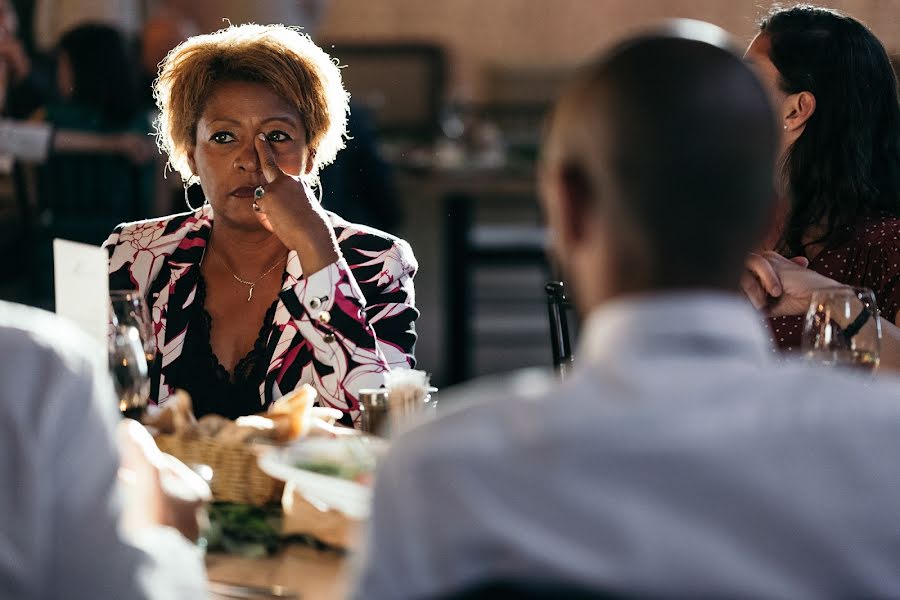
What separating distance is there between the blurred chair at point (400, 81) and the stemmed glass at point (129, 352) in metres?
7.71

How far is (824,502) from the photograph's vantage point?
31.8 inches

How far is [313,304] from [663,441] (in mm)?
1313

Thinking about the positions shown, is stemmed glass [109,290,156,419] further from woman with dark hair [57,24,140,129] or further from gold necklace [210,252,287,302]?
woman with dark hair [57,24,140,129]

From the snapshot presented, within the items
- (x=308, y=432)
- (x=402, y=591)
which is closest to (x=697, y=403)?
(x=402, y=591)

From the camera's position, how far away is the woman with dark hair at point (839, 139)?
222cm

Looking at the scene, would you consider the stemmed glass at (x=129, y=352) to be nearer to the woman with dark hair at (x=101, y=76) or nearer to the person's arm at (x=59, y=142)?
the person's arm at (x=59, y=142)

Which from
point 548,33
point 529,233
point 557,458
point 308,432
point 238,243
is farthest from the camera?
point 548,33

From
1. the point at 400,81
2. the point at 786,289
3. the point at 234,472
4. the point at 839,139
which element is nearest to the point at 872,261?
the point at 839,139

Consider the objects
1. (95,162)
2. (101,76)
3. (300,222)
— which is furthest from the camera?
(101,76)

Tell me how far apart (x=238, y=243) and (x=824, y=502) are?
1.63 metres

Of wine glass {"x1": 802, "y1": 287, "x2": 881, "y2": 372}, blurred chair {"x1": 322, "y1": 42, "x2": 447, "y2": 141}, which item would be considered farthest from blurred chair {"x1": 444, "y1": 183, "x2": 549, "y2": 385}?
wine glass {"x1": 802, "y1": 287, "x2": 881, "y2": 372}

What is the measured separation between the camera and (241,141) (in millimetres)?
2225

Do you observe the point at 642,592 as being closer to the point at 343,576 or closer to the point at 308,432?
the point at 343,576

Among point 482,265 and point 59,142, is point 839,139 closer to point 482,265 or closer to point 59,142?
point 482,265
